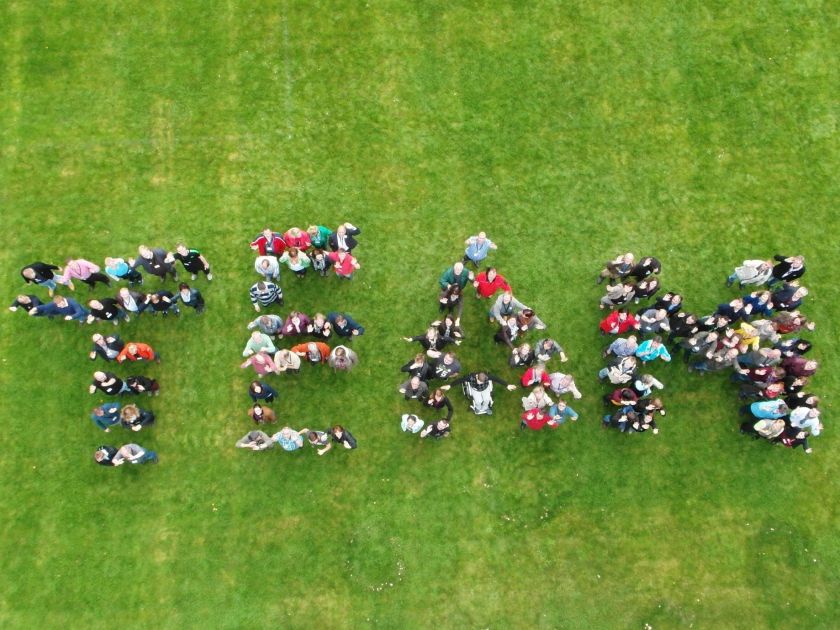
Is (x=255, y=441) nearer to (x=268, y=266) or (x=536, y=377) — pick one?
(x=268, y=266)

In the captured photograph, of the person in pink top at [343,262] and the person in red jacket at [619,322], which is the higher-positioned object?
the person in pink top at [343,262]

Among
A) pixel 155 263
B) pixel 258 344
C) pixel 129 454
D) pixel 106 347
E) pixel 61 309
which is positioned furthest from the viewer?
pixel 155 263

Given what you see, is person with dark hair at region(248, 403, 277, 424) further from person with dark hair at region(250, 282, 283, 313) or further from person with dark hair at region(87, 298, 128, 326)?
person with dark hair at region(87, 298, 128, 326)

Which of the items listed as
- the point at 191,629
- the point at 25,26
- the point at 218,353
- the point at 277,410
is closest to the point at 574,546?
the point at 277,410

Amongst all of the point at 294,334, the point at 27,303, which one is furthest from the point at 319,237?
the point at 27,303

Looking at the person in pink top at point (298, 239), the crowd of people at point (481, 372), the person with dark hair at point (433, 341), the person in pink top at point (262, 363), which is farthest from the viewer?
the person in pink top at point (298, 239)

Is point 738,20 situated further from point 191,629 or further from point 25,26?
point 191,629

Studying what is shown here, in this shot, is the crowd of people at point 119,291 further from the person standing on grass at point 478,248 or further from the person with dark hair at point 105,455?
the person standing on grass at point 478,248

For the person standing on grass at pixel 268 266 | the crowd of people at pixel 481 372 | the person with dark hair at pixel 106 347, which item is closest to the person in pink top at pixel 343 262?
the person standing on grass at pixel 268 266
